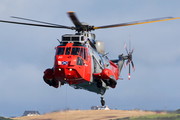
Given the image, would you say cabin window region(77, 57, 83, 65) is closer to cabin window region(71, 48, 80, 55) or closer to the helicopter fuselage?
the helicopter fuselage

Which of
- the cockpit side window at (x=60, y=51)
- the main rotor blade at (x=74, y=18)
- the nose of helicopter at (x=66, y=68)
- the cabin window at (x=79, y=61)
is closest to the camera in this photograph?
the main rotor blade at (x=74, y=18)

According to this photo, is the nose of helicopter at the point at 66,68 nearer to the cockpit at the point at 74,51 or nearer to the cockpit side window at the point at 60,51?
the cockpit at the point at 74,51

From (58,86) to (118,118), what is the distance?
107 ft

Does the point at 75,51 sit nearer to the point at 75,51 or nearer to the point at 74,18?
the point at 75,51

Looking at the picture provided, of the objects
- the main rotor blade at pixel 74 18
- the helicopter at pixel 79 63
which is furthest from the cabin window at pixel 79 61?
the main rotor blade at pixel 74 18

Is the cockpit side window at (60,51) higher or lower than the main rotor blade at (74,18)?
lower

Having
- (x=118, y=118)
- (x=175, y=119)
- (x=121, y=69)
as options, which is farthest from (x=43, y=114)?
(x=118, y=118)

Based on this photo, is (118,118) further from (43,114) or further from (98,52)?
(98,52)

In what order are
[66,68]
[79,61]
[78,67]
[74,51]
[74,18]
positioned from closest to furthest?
[74,18]
[66,68]
[78,67]
[79,61]
[74,51]

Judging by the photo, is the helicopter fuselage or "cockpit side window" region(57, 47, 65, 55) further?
"cockpit side window" region(57, 47, 65, 55)

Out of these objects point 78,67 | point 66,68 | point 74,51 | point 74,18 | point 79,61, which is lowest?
point 66,68

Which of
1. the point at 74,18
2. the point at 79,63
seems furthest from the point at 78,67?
the point at 74,18

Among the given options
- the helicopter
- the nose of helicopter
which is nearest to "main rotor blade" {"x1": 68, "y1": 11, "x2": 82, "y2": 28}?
the helicopter

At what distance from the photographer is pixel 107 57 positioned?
106 ft
